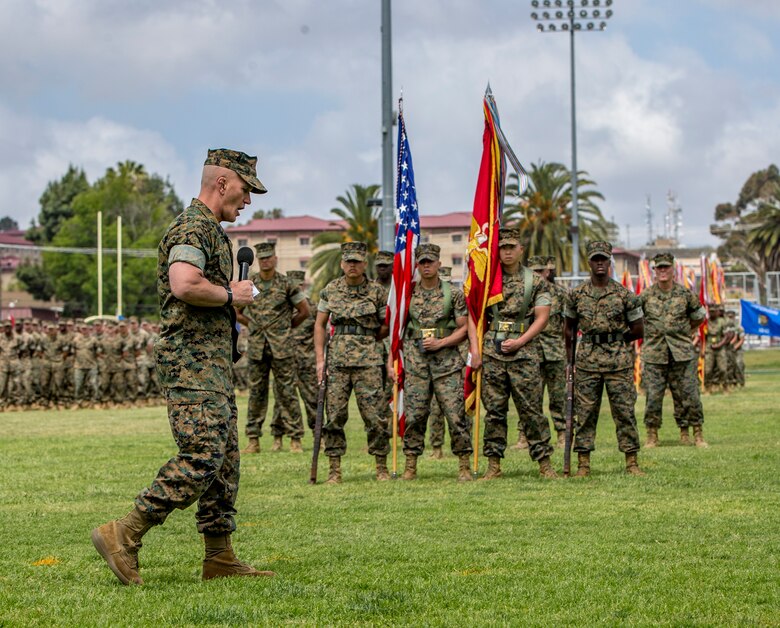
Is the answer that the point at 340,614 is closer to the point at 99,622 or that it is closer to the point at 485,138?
the point at 99,622

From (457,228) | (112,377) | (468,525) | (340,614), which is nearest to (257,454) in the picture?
(468,525)

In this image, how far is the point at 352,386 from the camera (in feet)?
43.8

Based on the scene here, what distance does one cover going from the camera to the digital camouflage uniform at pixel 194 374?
716 cm

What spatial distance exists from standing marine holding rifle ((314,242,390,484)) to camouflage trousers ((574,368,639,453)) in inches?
79.0

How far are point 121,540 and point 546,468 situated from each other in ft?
22.0

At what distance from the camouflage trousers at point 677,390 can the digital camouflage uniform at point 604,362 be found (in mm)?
3759

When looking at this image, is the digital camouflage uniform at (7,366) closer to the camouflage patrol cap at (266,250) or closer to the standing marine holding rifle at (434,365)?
the camouflage patrol cap at (266,250)

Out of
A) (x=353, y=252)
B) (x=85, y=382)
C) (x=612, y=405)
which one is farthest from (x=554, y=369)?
(x=85, y=382)

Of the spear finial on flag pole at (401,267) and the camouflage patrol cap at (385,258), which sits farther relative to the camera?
the camouflage patrol cap at (385,258)

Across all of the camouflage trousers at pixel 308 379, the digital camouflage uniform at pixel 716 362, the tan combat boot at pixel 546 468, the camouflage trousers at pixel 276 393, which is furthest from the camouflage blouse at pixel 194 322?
the digital camouflage uniform at pixel 716 362

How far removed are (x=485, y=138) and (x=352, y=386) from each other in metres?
3.15

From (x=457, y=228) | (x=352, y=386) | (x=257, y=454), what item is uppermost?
(x=457, y=228)

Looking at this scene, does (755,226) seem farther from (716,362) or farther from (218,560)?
(218,560)

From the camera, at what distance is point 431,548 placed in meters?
8.61
